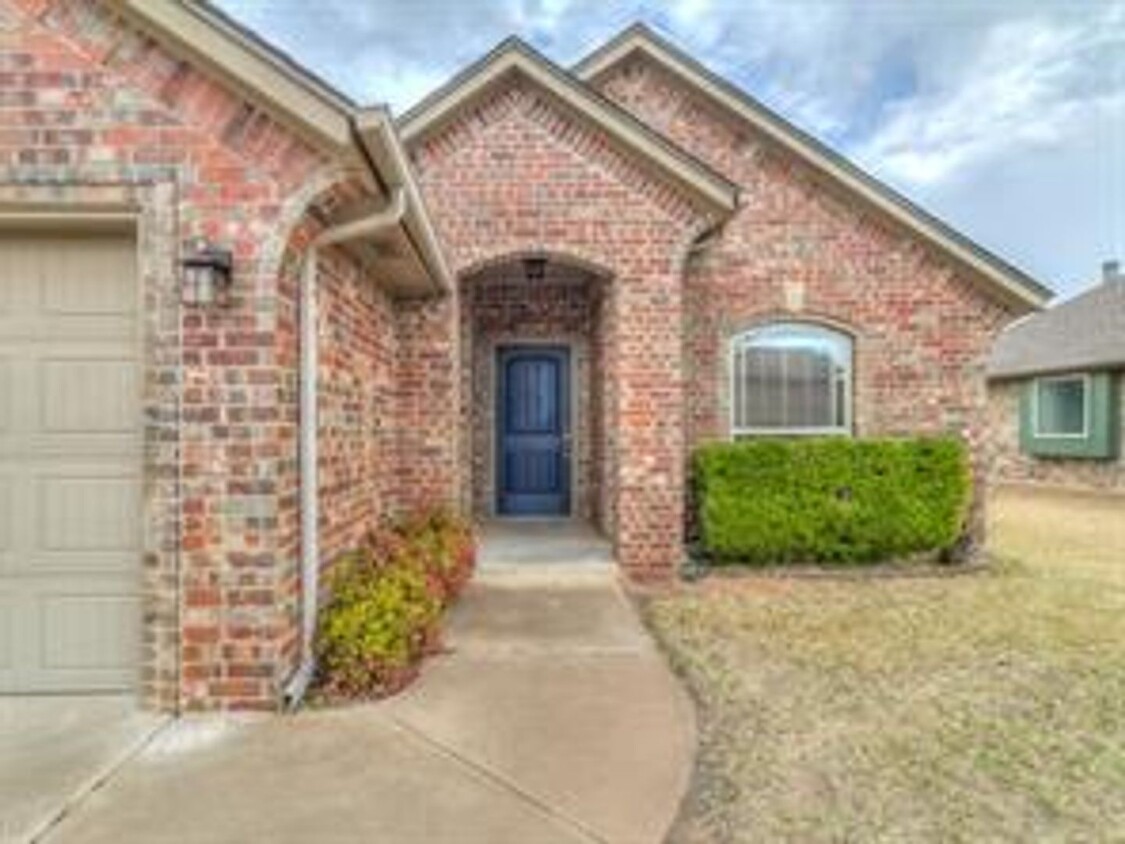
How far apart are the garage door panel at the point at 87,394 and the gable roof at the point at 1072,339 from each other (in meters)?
18.4

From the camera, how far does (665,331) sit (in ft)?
28.2

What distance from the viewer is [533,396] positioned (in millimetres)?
11531

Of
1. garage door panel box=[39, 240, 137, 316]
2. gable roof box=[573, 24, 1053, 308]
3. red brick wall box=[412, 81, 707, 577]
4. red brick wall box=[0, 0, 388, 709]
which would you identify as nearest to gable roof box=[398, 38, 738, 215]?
red brick wall box=[412, 81, 707, 577]

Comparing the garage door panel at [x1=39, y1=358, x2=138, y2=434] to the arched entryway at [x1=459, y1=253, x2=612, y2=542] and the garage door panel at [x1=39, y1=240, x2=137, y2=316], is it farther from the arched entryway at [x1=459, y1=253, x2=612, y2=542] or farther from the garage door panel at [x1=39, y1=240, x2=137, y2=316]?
the arched entryway at [x1=459, y1=253, x2=612, y2=542]

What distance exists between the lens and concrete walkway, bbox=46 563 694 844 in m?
3.17

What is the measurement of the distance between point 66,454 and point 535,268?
6.51 meters

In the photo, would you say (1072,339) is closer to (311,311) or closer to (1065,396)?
(1065,396)

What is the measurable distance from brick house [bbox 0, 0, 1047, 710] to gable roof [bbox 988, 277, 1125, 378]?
33.7 feet

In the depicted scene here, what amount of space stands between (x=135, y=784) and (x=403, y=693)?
156 centimetres

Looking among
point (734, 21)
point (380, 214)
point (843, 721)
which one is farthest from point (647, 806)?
point (734, 21)

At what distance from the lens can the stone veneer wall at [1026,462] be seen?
18484 mm

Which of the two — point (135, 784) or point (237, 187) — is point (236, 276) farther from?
point (135, 784)

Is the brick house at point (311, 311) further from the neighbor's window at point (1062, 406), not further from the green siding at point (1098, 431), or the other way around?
the neighbor's window at point (1062, 406)

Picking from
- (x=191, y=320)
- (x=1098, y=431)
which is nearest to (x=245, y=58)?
(x=191, y=320)
